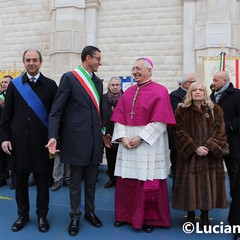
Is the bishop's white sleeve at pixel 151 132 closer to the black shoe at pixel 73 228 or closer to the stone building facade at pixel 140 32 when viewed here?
the black shoe at pixel 73 228

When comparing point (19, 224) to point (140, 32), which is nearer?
point (19, 224)

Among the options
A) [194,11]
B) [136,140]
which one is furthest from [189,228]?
[194,11]

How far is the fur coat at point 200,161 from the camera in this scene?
2.93 meters

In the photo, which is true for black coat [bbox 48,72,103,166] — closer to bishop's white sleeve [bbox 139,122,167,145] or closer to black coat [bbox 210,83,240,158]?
bishop's white sleeve [bbox 139,122,167,145]

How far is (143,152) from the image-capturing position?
2986mm

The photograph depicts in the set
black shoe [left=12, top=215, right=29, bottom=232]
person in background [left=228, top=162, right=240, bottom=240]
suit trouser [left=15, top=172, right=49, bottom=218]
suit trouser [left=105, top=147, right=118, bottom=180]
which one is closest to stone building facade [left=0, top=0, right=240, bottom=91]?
suit trouser [left=105, top=147, right=118, bottom=180]

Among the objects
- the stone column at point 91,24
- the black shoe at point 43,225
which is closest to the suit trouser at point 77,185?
the black shoe at point 43,225

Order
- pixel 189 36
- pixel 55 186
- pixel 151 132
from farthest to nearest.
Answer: pixel 189 36
pixel 55 186
pixel 151 132

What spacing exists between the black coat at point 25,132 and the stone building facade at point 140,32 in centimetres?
599

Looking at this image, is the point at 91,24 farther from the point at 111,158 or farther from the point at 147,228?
the point at 147,228

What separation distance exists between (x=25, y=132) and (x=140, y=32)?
6.75 m

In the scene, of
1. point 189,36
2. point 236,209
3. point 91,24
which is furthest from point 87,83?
point 91,24

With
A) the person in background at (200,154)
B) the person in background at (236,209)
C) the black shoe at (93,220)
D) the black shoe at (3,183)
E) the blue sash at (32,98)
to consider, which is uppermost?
the blue sash at (32,98)

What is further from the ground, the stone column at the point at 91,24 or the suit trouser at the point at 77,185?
the stone column at the point at 91,24
